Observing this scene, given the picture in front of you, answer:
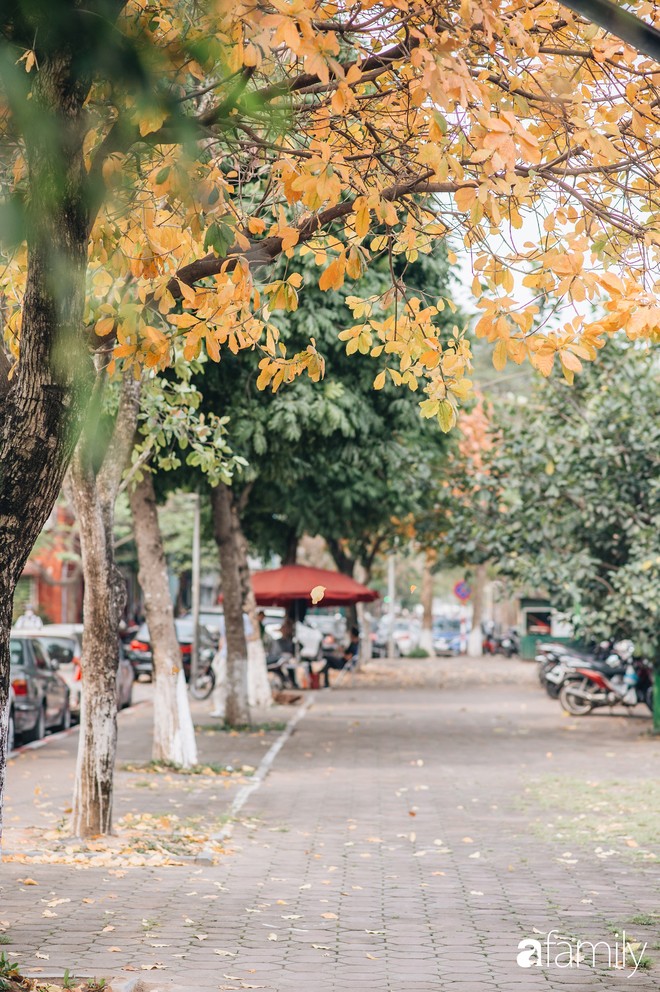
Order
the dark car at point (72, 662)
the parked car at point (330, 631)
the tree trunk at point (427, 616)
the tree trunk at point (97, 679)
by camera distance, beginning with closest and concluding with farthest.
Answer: the tree trunk at point (97, 679), the dark car at point (72, 662), the parked car at point (330, 631), the tree trunk at point (427, 616)

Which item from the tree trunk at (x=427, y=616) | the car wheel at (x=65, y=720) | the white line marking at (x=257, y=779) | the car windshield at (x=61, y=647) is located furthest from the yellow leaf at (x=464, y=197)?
the tree trunk at (x=427, y=616)

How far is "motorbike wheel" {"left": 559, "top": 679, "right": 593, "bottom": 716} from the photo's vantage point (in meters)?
25.4

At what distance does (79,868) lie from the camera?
381 inches

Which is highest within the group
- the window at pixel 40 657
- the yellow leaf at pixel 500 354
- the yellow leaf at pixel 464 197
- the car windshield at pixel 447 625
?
the yellow leaf at pixel 464 197

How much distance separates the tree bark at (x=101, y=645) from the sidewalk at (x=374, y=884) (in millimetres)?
1146

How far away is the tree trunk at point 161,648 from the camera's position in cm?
1602

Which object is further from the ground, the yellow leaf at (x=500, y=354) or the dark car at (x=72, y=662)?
the yellow leaf at (x=500, y=354)

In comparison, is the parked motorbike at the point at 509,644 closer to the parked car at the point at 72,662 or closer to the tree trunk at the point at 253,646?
the tree trunk at the point at 253,646

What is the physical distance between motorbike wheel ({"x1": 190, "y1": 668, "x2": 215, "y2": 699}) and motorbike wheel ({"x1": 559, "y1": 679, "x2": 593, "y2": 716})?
7.90 m

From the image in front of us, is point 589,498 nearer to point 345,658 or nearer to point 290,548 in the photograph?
point 290,548

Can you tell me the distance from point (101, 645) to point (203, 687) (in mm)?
19218

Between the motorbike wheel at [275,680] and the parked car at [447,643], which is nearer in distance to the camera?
the motorbike wheel at [275,680]

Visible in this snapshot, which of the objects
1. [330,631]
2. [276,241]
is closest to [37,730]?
[276,241]

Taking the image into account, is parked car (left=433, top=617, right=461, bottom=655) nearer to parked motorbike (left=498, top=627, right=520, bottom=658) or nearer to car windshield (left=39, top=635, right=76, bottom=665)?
parked motorbike (left=498, top=627, right=520, bottom=658)
